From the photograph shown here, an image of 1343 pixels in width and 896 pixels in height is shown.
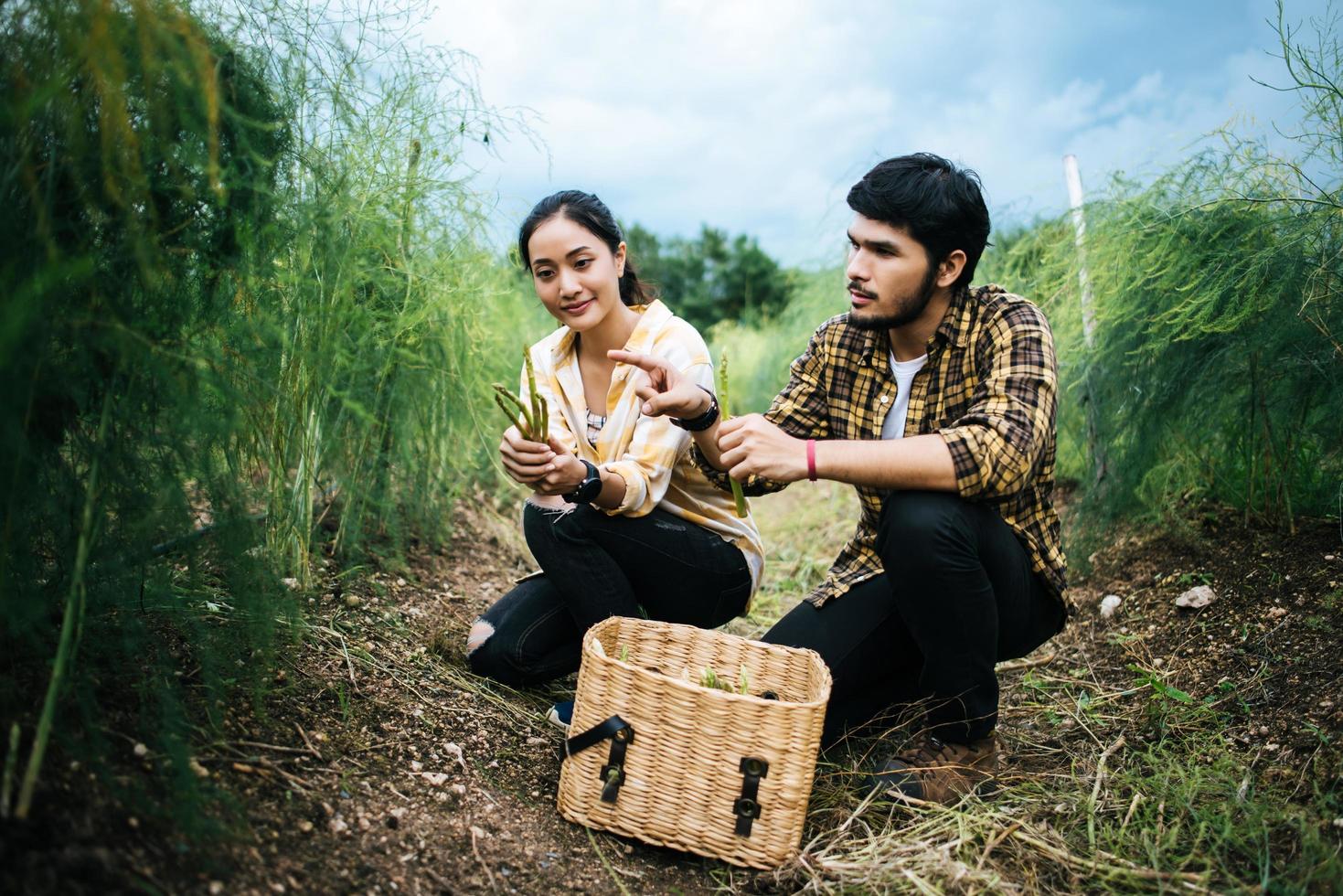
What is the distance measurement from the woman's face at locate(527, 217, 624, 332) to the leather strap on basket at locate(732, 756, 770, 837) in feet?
3.61

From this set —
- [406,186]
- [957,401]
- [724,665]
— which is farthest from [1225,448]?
[406,186]

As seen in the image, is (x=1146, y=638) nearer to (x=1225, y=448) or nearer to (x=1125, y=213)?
(x=1225, y=448)

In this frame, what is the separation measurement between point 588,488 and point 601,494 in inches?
1.9

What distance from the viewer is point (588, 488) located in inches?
81.8

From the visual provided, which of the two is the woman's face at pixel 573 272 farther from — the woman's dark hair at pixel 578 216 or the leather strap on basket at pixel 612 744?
the leather strap on basket at pixel 612 744

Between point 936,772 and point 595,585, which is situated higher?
point 595,585

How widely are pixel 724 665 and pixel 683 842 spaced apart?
1.40 ft

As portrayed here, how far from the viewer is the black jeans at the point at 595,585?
218 centimetres

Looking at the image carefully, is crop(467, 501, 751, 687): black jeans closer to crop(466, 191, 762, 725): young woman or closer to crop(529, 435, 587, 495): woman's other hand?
crop(466, 191, 762, 725): young woman

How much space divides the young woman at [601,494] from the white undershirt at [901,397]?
419 mm

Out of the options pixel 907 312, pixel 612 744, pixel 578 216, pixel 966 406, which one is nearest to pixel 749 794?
pixel 612 744

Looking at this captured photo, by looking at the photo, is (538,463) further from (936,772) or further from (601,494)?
(936,772)

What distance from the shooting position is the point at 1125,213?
299cm

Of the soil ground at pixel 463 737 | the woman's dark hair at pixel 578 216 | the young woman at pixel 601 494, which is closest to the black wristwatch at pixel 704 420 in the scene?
the young woman at pixel 601 494
